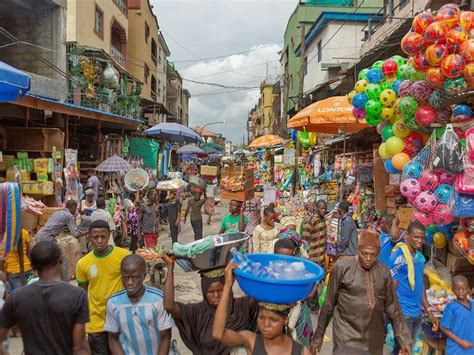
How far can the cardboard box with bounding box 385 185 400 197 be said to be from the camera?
285 inches

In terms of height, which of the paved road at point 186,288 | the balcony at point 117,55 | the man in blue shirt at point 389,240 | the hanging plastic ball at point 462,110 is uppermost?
the balcony at point 117,55

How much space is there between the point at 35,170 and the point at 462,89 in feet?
29.7

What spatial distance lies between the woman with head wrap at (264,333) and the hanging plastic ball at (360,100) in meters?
4.84

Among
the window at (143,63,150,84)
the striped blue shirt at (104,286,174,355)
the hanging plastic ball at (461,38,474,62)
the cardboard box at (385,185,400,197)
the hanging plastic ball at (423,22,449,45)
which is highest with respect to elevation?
the window at (143,63,150,84)

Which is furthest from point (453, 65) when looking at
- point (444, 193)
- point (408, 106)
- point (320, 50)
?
point (320, 50)

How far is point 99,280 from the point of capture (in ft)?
13.4

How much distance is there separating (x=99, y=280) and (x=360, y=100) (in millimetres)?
4865

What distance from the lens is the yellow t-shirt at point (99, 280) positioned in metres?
4.07

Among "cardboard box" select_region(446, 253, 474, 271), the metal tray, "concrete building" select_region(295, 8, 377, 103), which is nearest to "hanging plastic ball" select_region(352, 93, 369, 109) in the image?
"cardboard box" select_region(446, 253, 474, 271)

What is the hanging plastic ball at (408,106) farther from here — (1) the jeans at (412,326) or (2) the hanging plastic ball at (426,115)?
(1) the jeans at (412,326)

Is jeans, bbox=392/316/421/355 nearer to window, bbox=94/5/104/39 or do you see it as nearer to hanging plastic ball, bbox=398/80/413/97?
hanging plastic ball, bbox=398/80/413/97

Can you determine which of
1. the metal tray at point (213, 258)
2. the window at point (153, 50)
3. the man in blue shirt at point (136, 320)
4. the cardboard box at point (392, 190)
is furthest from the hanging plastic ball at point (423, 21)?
the window at point (153, 50)

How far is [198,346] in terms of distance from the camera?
3.18 metres

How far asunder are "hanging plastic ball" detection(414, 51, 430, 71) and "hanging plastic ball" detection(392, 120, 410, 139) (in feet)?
3.40
